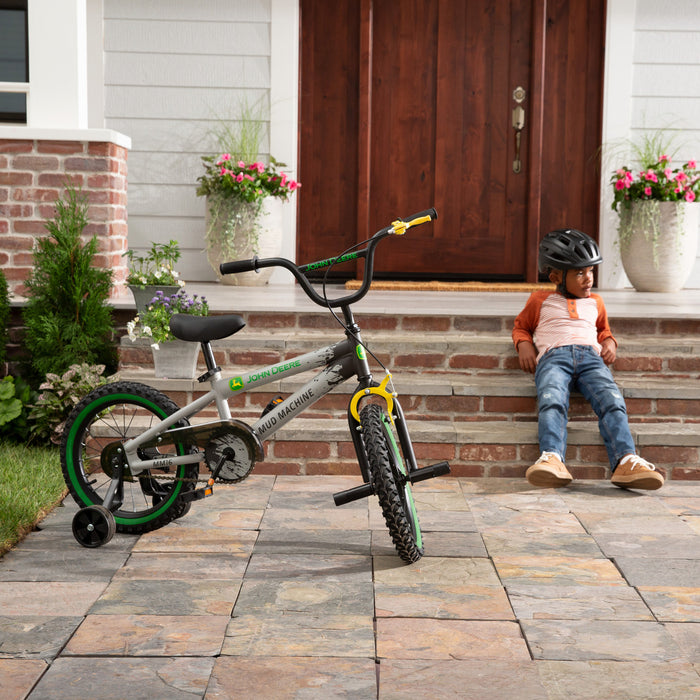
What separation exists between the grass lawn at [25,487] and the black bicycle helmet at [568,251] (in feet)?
7.38

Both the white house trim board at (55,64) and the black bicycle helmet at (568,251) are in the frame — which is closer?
the black bicycle helmet at (568,251)

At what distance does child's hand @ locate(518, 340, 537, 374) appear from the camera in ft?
14.6

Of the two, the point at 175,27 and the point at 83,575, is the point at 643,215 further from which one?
the point at 83,575

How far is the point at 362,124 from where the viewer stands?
6914 millimetres

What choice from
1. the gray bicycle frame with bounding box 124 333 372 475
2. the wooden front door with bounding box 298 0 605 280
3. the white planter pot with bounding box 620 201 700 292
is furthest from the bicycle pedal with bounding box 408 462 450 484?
the wooden front door with bounding box 298 0 605 280

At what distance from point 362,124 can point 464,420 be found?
3085 mm

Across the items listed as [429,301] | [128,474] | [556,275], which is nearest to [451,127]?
[429,301]

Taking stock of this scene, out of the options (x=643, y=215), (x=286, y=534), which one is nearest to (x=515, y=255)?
(x=643, y=215)

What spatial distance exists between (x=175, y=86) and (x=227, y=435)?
13.9ft

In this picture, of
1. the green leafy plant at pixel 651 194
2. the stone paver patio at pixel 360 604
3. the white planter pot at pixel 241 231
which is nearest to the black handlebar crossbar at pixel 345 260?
the stone paver patio at pixel 360 604

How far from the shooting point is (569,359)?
427 cm

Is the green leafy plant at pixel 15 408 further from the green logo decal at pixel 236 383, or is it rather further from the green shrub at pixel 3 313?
the green logo decal at pixel 236 383

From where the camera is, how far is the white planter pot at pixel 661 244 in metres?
6.42

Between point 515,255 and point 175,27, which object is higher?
point 175,27
